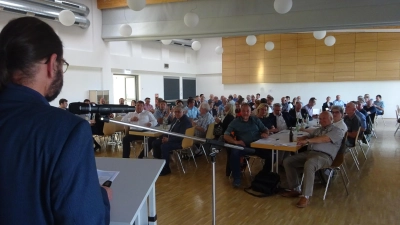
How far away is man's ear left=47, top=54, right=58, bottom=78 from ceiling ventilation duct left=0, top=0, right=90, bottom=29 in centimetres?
806

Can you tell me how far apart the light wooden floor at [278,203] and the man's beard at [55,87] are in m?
2.98

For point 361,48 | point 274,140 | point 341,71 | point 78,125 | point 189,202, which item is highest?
point 361,48

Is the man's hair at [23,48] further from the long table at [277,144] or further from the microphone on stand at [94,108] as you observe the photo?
the long table at [277,144]

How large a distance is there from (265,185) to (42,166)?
415 centimetres

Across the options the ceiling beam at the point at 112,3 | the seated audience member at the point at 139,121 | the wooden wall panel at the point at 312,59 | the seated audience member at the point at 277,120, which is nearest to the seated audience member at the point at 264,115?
the seated audience member at the point at 277,120

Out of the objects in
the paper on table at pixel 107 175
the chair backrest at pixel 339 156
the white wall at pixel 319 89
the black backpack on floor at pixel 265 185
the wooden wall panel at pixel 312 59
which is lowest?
the black backpack on floor at pixel 265 185

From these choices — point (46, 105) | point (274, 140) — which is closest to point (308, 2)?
point (274, 140)

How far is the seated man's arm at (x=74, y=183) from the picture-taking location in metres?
0.85

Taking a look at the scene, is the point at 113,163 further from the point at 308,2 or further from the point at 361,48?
the point at 361,48

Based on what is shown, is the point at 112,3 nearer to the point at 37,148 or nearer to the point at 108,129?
the point at 108,129

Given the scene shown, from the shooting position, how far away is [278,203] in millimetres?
4250

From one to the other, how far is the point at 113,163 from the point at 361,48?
46.3 feet

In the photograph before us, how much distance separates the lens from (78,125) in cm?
89

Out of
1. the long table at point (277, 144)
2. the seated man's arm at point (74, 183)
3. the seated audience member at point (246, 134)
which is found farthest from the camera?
the seated audience member at point (246, 134)
